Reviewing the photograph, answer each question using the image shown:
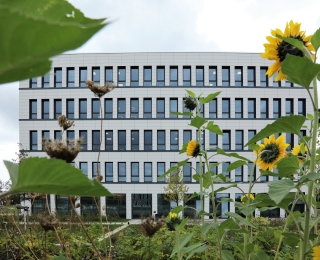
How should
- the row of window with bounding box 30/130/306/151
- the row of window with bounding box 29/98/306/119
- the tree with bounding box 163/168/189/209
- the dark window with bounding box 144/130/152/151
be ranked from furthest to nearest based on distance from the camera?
the row of window with bounding box 29/98/306/119
the dark window with bounding box 144/130/152/151
the row of window with bounding box 30/130/306/151
the tree with bounding box 163/168/189/209

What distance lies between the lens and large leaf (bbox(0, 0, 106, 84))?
7cm

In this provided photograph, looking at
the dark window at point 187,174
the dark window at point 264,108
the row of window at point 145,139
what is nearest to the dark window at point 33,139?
the row of window at point 145,139

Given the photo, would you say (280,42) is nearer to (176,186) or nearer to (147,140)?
(176,186)

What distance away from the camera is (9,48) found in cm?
8

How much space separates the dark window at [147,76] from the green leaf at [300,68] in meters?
13.8

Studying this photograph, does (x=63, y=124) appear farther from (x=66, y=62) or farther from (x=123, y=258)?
(x=66, y=62)

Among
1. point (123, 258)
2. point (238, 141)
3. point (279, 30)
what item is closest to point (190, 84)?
point (238, 141)

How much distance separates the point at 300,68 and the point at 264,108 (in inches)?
581

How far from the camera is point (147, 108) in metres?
14.0

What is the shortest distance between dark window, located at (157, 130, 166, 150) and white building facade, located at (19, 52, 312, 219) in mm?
51

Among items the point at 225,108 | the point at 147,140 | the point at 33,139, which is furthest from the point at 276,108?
the point at 33,139

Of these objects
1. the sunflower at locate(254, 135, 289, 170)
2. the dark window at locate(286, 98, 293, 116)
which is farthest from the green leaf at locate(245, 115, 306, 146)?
the dark window at locate(286, 98, 293, 116)

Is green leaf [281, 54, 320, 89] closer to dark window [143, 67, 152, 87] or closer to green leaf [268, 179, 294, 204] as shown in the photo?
green leaf [268, 179, 294, 204]

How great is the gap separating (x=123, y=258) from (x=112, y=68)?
1286 cm
